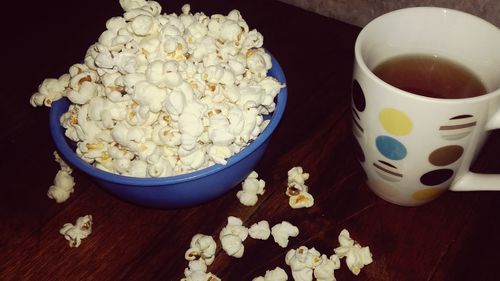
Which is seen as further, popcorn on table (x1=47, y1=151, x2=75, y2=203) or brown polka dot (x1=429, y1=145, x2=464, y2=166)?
popcorn on table (x1=47, y1=151, x2=75, y2=203)

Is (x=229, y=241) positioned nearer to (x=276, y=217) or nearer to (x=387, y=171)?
(x=276, y=217)

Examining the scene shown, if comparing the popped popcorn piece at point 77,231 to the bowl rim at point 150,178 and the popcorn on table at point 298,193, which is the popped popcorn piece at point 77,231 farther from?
the popcorn on table at point 298,193

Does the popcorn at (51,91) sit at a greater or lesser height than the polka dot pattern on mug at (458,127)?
lesser

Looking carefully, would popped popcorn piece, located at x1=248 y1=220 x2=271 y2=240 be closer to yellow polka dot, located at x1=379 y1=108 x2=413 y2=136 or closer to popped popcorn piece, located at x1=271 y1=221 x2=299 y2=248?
popped popcorn piece, located at x1=271 y1=221 x2=299 y2=248

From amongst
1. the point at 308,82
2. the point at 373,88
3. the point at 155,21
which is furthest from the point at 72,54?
the point at 373,88

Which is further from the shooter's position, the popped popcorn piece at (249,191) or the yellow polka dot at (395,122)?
the popped popcorn piece at (249,191)

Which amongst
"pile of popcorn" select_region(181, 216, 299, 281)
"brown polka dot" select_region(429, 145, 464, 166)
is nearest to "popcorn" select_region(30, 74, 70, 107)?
"pile of popcorn" select_region(181, 216, 299, 281)

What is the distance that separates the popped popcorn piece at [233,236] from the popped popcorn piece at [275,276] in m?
0.04

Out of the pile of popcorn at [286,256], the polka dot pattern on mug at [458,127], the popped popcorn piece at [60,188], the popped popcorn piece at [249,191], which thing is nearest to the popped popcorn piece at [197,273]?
the pile of popcorn at [286,256]

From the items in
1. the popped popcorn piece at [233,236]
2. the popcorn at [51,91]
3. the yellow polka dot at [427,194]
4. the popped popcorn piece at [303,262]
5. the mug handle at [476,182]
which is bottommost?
the popped popcorn piece at [303,262]

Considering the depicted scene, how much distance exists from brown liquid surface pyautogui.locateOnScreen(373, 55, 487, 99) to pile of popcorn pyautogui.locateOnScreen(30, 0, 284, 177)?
158 millimetres

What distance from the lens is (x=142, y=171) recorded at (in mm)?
536

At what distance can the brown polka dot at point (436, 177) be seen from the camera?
54 centimetres

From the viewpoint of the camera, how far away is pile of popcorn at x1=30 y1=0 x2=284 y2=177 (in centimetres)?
53
